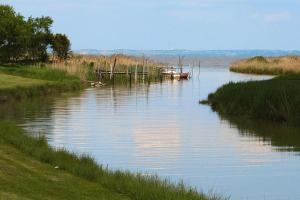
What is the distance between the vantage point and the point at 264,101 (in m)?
36.1

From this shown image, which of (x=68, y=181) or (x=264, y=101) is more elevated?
(x=68, y=181)

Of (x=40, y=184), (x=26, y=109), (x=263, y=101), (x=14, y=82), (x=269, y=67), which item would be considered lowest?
(x=269, y=67)

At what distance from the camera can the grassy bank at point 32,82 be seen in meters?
48.0

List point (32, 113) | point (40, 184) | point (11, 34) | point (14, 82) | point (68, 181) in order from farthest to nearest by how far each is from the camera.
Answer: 1. point (11, 34)
2. point (14, 82)
3. point (32, 113)
4. point (68, 181)
5. point (40, 184)

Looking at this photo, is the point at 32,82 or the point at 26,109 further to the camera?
the point at 32,82

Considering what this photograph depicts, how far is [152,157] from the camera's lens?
22547mm

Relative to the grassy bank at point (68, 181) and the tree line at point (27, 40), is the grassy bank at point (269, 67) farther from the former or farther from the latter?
the grassy bank at point (68, 181)

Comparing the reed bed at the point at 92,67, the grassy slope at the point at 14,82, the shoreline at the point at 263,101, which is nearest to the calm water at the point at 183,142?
the shoreline at the point at 263,101

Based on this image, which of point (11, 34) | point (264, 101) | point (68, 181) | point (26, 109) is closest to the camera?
point (68, 181)

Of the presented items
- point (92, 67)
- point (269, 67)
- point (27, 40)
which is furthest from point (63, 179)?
point (269, 67)

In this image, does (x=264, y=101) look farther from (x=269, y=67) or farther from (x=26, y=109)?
(x=269, y=67)

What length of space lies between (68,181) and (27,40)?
53.7 metres

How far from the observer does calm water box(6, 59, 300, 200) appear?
1888 centimetres

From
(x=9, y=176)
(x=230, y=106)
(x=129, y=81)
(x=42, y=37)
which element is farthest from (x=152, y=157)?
(x=129, y=81)
